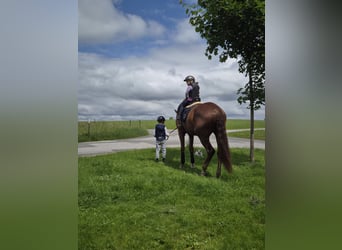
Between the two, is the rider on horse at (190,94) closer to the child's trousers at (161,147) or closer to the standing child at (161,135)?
the standing child at (161,135)

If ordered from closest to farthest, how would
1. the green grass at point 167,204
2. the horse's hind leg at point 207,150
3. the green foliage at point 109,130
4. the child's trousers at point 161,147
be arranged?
1. the green grass at point 167,204
2. the green foliage at point 109,130
3. the horse's hind leg at point 207,150
4. the child's trousers at point 161,147

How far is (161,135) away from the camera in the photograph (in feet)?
10.5

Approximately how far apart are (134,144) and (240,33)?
5.33ft

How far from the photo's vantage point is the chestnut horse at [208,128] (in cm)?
304

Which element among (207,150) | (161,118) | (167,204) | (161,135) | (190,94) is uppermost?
(190,94)

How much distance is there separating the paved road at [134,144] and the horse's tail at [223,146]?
0.05 metres

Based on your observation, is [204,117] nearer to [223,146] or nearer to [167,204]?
[223,146]

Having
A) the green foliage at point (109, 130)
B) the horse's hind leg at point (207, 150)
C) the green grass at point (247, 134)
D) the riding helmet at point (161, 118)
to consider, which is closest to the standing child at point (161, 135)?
the riding helmet at point (161, 118)

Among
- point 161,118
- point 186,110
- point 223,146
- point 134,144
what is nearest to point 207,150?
point 223,146

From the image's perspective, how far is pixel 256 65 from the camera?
3086mm

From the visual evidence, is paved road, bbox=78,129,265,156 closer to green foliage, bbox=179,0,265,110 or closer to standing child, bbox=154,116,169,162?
standing child, bbox=154,116,169,162
